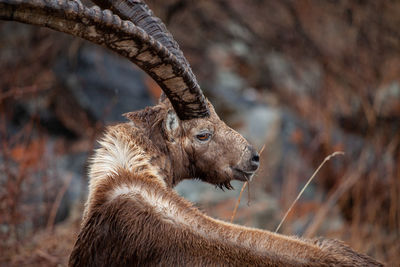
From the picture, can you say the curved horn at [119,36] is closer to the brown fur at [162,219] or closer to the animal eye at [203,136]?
the animal eye at [203,136]

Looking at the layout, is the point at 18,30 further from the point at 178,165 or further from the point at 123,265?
the point at 123,265

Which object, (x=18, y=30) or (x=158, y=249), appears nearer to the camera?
(x=158, y=249)

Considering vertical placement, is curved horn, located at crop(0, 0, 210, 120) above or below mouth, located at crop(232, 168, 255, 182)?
above

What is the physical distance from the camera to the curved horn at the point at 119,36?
2203mm

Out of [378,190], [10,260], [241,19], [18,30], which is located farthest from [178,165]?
[241,19]

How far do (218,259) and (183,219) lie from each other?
13.7 inches

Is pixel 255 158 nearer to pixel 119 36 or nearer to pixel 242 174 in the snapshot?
pixel 242 174

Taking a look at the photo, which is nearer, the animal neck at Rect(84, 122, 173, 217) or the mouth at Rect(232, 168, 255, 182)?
the animal neck at Rect(84, 122, 173, 217)

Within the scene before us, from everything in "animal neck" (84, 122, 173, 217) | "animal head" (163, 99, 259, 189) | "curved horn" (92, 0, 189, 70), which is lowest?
"animal neck" (84, 122, 173, 217)

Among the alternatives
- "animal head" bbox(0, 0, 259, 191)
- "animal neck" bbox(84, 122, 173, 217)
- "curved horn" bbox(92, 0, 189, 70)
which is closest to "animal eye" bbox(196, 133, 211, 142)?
"animal head" bbox(0, 0, 259, 191)

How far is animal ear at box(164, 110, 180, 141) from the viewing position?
139 inches

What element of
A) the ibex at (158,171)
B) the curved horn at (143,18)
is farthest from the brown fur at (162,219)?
the curved horn at (143,18)

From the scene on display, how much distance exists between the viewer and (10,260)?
498 cm

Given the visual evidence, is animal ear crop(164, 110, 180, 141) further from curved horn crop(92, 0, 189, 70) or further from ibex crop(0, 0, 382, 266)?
curved horn crop(92, 0, 189, 70)
